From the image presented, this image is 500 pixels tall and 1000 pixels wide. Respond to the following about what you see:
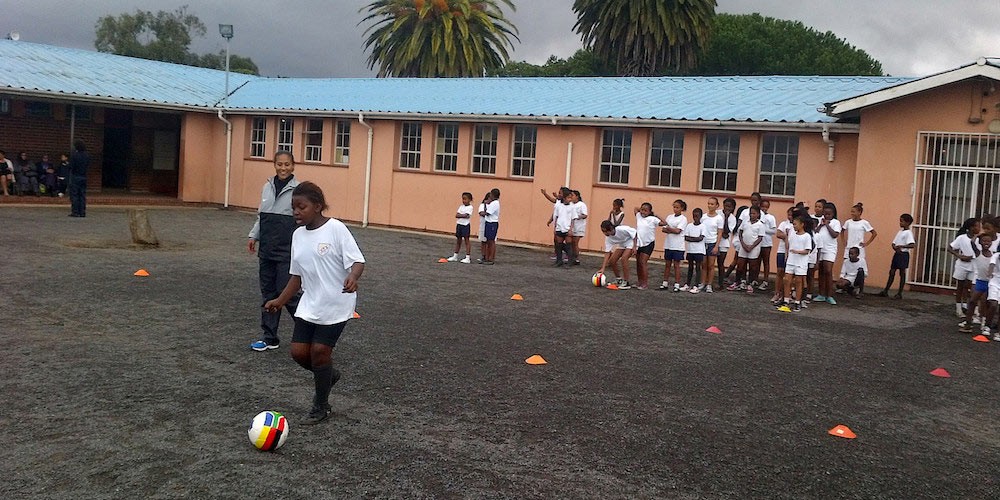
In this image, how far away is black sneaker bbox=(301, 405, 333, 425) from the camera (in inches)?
250

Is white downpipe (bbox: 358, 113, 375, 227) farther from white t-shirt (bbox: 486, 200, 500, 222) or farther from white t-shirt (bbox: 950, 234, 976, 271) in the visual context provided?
white t-shirt (bbox: 950, 234, 976, 271)

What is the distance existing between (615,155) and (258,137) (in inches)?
492

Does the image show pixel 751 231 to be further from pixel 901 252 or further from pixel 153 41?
pixel 153 41

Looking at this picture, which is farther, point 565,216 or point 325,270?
point 565,216

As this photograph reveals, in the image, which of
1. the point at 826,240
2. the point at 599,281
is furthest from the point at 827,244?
the point at 599,281

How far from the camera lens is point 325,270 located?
20.9ft

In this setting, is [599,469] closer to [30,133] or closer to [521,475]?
[521,475]

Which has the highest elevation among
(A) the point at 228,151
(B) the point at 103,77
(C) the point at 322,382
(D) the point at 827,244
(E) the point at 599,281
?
(B) the point at 103,77

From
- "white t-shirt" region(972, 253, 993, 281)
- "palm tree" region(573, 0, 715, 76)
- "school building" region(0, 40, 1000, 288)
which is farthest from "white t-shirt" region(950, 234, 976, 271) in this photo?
"palm tree" region(573, 0, 715, 76)

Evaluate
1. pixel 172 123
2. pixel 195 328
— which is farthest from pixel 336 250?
pixel 172 123

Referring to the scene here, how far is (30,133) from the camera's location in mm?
27250

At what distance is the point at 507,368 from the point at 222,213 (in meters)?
20.0

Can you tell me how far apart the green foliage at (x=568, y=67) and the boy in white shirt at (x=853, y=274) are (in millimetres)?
35896

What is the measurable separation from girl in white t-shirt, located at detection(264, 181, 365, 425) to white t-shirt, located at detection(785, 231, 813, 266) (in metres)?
8.44
